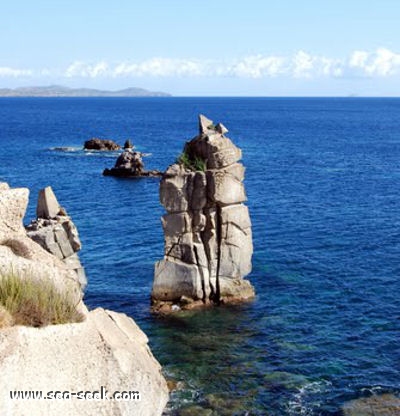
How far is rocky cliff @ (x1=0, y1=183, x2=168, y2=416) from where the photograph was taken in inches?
424

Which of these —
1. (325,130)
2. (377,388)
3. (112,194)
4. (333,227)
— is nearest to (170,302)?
(377,388)

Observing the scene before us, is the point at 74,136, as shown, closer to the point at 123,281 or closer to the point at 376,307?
the point at 123,281

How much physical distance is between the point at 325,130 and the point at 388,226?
111 meters

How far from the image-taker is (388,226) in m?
54.2

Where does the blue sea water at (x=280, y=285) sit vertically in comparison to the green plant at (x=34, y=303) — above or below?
below

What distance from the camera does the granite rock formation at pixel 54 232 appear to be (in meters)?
33.8

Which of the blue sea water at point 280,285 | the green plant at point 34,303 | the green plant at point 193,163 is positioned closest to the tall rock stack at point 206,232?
the green plant at point 193,163

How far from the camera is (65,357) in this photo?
37.2 feet

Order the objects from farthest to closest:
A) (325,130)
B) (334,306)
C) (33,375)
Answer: (325,130) → (334,306) → (33,375)

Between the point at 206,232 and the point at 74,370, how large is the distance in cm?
2670

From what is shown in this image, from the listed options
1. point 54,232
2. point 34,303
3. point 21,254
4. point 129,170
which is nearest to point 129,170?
point 129,170

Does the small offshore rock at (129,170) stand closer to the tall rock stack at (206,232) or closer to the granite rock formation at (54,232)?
the tall rock stack at (206,232)

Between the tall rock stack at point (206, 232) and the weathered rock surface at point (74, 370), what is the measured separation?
24.5m

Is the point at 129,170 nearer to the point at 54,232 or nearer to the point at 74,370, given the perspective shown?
the point at 54,232
